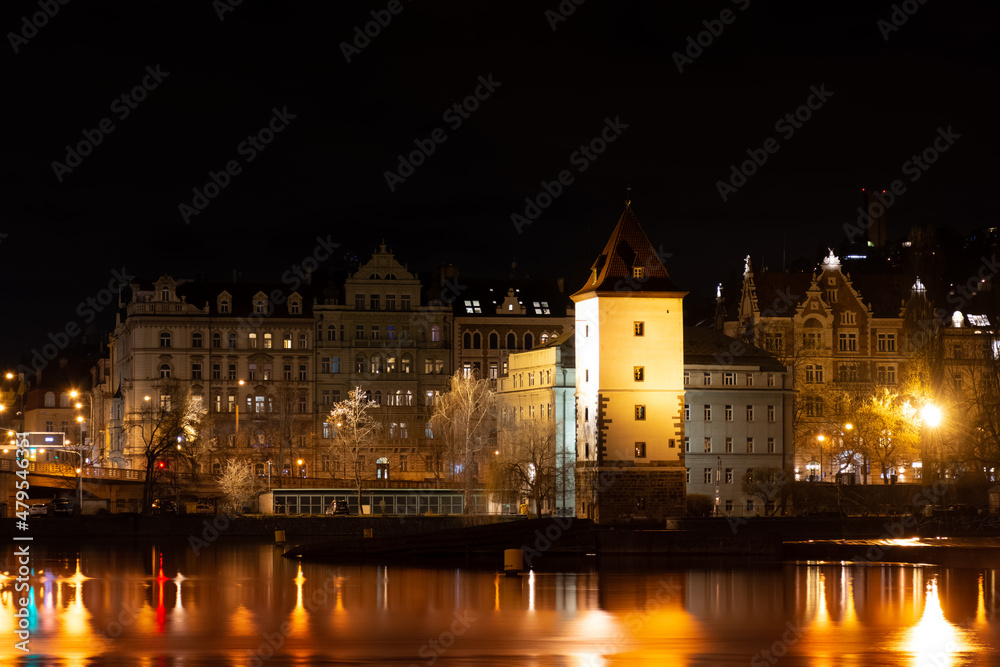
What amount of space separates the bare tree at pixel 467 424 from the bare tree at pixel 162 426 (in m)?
17.8

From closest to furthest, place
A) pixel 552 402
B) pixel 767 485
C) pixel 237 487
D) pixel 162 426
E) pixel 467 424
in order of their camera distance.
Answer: pixel 767 485 → pixel 237 487 → pixel 467 424 → pixel 552 402 → pixel 162 426

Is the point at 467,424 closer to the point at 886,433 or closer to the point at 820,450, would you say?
the point at 820,450

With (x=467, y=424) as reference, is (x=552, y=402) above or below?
above

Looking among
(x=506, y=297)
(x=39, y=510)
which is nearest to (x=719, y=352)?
(x=506, y=297)

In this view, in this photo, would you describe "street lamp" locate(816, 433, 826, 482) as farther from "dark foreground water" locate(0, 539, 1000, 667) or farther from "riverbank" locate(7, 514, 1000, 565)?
"dark foreground water" locate(0, 539, 1000, 667)

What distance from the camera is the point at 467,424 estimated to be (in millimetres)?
110000

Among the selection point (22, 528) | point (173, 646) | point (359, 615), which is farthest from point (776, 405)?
point (173, 646)

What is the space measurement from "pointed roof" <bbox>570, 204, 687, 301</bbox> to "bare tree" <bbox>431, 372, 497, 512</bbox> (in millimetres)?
14039

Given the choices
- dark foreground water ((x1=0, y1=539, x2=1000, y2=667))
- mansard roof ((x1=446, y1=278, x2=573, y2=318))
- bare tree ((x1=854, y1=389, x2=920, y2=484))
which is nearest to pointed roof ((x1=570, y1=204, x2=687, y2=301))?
bare tree ((x1=854, y1=389, x2=920, y2=484))

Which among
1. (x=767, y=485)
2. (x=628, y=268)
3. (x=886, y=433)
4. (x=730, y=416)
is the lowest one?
(x=767, y=485)

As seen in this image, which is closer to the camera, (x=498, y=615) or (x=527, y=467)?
(x=498, y=615)

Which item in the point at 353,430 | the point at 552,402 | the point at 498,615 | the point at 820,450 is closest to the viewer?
the point at 498,615

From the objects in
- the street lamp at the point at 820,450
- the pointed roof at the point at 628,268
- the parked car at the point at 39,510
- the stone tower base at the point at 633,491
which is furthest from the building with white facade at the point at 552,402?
the parked car at the point at 39,510

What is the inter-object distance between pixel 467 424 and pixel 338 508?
36.1ft
